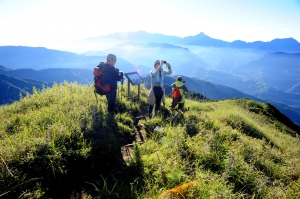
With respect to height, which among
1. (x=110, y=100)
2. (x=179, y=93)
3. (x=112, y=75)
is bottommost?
(x=110, y=100)

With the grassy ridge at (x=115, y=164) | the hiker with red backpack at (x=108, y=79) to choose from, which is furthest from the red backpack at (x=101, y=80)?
the grassy ridge at (x=115, y=164)

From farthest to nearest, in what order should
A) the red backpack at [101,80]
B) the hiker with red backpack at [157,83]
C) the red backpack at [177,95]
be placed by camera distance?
the red backpack at [177,95] < the hiker with red backpack at [157,83] < the red backpack at [101,80]

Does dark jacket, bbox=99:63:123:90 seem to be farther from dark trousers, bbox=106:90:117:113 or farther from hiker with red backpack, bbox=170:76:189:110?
hiker with red backpack, bbox=170:76:189:110

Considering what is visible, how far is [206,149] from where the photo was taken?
4531 mm

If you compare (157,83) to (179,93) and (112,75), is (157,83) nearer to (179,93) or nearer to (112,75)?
(179,93)

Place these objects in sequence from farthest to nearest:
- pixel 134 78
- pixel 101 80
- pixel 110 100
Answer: pixel 134 78 → pixel 110 100 → pixel 101 80

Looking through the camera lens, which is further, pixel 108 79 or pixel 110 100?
pixel 110 100

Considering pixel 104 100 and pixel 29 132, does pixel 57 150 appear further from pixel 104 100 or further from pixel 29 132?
pixel 104 100

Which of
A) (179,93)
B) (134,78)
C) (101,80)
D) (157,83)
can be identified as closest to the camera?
(101,80)

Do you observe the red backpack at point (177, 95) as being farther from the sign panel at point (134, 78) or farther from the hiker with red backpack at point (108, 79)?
the hiker with red backpack at point (108, 79)

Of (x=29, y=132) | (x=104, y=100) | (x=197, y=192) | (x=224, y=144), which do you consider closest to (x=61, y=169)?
(x=29, y=132)

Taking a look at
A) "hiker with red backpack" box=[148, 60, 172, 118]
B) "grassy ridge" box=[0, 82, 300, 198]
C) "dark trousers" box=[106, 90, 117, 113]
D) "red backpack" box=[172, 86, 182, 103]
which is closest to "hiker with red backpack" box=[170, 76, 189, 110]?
"red backpack" box=[172, 86, 182, 103]

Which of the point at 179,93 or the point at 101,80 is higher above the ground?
the point at 101,80

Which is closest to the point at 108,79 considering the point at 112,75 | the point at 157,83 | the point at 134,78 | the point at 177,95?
the point at 112,75
